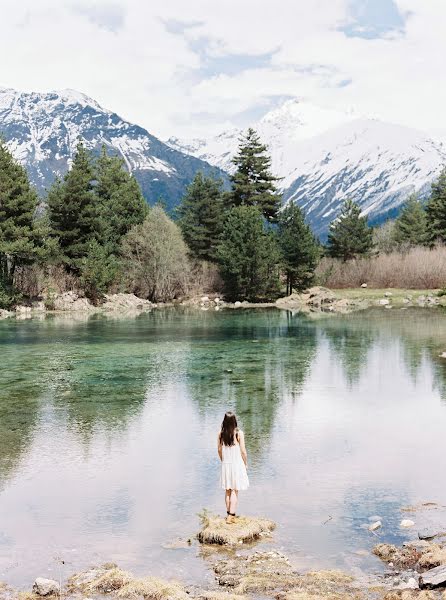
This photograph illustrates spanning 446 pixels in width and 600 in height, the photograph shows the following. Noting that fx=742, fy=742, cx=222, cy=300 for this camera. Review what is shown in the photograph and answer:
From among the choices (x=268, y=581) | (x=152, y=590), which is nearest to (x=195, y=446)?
(x=268, y=581)

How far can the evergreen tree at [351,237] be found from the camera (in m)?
100

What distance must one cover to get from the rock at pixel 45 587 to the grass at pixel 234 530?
2879mm

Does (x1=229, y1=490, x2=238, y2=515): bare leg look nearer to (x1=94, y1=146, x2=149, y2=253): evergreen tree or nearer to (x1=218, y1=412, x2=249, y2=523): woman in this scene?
(x1=218, y1=412, x2=249, y2=523): woman

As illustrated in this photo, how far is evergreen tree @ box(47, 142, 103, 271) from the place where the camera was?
74312 mm

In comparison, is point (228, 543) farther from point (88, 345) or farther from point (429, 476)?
point (88, 345)

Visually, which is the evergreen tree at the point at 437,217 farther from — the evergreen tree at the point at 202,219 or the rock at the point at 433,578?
the rock at the point at 433,578

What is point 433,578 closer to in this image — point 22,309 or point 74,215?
point 22,309

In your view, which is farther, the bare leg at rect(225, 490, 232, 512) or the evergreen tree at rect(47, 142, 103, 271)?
the evergreen tree at rect(47, 142, 103, 271)

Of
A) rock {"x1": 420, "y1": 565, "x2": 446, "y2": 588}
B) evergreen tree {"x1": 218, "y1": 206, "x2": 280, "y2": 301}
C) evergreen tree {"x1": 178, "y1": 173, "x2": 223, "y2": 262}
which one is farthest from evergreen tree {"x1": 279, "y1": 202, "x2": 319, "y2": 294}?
rock {"x1": 420, "y1": 565, "x2": 446, "y2": 588}

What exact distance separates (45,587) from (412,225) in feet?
354

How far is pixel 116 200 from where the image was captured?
82.2 meters

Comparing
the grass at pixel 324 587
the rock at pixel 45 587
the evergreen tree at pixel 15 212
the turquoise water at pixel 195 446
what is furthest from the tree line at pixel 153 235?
the grass at pixel 324 587

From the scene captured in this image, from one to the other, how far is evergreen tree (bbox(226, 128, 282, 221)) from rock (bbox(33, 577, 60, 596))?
8192cm

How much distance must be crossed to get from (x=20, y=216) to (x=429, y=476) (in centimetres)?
5613
